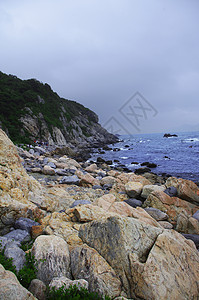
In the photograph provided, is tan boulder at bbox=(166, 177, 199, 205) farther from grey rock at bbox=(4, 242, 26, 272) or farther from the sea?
the sea

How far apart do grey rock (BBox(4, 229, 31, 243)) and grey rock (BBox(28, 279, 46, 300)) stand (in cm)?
168

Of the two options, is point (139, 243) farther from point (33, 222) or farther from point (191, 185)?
point (191, 185)

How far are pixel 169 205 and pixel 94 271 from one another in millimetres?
6999

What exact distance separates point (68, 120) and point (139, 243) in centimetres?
7959

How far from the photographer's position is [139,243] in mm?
4102

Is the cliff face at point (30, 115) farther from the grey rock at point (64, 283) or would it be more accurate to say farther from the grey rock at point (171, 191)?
the grey rock at point (64, 283)

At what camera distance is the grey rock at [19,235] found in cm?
446

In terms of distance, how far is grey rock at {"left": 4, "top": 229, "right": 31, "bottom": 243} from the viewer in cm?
446

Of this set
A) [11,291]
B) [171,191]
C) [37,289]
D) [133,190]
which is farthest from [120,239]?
[171,191]

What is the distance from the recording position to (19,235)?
454 centimetres

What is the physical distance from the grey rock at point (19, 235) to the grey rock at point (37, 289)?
1.68m

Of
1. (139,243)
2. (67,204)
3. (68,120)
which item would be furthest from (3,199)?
(68,120)

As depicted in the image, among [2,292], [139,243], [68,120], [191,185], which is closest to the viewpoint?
[2,292]

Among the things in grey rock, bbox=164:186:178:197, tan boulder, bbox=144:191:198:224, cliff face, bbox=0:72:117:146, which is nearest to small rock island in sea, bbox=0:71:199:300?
tan boulder, bbox=144:191:198:224
